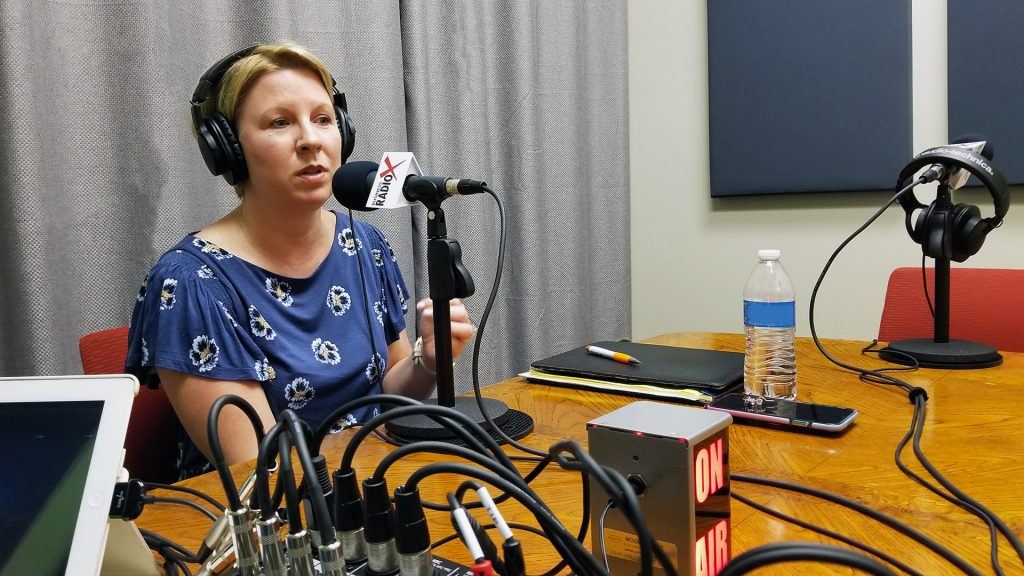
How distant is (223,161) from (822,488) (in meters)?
1.00

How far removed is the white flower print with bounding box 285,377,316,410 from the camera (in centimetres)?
123

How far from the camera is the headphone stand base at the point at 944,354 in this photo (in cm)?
118

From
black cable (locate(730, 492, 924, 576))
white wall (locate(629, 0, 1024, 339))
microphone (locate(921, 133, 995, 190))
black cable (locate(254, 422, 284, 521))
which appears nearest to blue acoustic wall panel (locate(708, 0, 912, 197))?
white wall (locate(629, 0, 1024, 339))

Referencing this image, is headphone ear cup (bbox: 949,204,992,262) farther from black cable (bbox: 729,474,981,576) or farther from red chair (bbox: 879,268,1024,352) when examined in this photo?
black cable (bbox: 729,474,981,576)

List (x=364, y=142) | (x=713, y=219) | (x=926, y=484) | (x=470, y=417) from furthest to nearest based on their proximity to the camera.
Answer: (x=713, y=219) < (x=364, y=142) < (x=470, y=417) < (x=926, y=484)

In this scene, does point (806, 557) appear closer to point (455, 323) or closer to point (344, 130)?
point (455, 323)

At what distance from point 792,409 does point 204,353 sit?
83 cm

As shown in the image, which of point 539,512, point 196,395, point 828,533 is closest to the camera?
point 539,512

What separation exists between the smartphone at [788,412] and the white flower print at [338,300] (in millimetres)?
688

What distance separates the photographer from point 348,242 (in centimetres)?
147

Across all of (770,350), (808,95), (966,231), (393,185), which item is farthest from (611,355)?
(808,95)

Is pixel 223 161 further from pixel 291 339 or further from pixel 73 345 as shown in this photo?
pixel 73 345

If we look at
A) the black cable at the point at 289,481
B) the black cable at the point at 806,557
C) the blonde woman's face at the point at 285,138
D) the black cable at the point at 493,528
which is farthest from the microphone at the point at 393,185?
the black cable at the point at 806,557

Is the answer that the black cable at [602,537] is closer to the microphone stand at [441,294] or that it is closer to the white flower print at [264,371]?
the microphone stand at [441,294]
